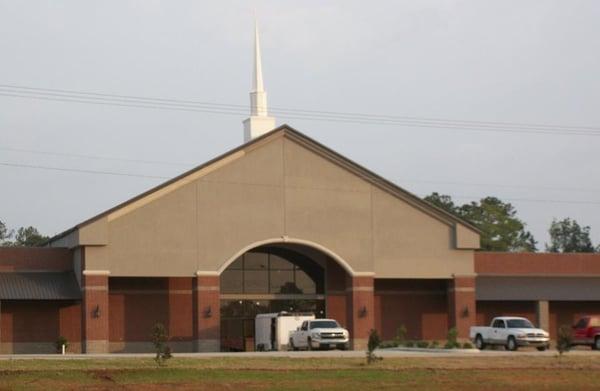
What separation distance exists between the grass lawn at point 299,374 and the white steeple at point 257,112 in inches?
1226

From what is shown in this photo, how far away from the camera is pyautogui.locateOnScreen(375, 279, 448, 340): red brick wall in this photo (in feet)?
225

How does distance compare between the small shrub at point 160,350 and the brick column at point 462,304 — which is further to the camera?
the brick column at point 462,304

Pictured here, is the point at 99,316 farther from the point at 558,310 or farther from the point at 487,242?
the point at 487,242

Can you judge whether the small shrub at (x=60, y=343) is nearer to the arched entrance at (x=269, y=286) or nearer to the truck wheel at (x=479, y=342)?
the arched entrance at (x=269, y=286)

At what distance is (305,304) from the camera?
222ft

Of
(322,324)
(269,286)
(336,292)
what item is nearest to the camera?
(322,324)

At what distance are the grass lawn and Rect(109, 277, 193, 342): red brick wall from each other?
1951 centimetres

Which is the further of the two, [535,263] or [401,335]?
[535,263]

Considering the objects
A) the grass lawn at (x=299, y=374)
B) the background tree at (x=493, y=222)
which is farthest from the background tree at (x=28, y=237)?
the grass lawn at (x=299, y=374)

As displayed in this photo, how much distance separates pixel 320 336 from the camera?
56844 millimetres

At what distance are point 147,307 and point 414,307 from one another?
16588 millimetres

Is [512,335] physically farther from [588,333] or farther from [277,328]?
[277,328]

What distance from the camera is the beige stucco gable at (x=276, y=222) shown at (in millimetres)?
60562

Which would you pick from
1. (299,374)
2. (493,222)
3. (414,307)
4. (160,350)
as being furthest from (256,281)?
(493,222)
